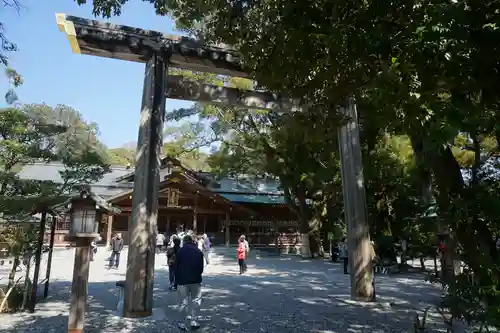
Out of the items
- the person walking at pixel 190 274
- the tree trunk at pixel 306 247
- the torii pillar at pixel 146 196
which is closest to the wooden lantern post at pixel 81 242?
the torii pillar at pixel 146 196

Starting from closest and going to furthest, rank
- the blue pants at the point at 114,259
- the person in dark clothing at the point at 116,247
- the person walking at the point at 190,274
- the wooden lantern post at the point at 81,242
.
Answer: the wooden lantern post at the point at 81,242 → the person walking at the point at 190,274 → the person in dark clothing at the point at 116,247 → the blue pants at the point at 114,259

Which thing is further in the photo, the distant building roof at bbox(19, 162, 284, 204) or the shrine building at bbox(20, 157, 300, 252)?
the distant building roof at bbox(19, 162, 284, 204)

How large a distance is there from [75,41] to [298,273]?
10.3 m

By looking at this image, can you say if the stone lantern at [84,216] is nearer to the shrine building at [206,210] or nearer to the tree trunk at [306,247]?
the tree trunk at [306,247]

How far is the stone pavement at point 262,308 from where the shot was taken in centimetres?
560

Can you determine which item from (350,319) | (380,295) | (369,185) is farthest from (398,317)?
(369,185)

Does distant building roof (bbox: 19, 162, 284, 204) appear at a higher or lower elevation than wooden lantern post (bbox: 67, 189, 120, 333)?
higher

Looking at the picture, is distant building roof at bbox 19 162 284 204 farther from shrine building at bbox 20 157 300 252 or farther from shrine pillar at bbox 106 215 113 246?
shrine pillar at bbox 106 215 113 246

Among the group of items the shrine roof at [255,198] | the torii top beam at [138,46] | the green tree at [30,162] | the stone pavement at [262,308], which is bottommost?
the stone pavement at [262,308]

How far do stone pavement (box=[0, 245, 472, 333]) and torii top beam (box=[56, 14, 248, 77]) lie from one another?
493 centimetres

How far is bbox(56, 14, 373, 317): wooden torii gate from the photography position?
6254 millimetres

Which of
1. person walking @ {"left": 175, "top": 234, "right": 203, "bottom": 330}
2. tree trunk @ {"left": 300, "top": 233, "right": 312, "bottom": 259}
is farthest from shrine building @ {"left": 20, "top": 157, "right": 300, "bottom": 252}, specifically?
person walking @ {"left": 175, "top": 234, "right": 203, "bottom": 330}

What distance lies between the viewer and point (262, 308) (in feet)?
23.1

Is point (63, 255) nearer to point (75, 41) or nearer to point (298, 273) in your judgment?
point (298, 273)
